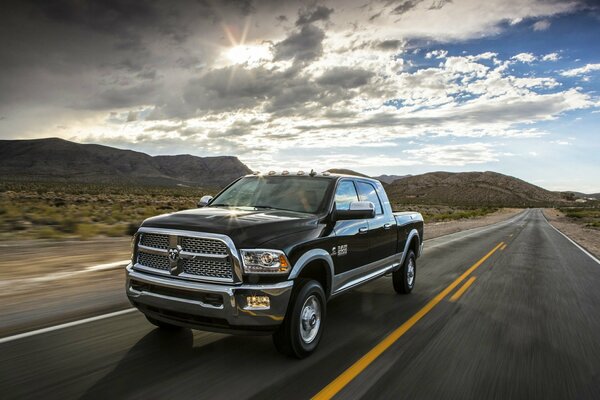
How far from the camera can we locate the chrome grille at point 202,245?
4094mm

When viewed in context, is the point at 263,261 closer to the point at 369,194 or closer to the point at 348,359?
the point at 348,359

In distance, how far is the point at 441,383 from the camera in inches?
162

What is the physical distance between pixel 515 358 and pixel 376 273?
221 centimetres

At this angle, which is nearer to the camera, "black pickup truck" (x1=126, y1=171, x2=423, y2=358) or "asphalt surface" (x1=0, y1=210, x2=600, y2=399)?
"asphalt surface" (x1=0, y1=210, x2=600, y2=399)

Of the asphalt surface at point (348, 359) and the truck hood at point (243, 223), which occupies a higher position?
the truck hood at point (243, 223)

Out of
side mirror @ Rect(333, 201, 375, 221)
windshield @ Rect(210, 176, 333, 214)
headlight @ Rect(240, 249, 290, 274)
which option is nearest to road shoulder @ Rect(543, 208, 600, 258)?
side mirror @ Rect(333, 201, 375, 221)

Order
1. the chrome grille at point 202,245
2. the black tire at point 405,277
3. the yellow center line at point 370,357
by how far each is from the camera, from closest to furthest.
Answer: the yellow center line at point 370,357, the chrome grille at point 202,245, the black tire at point 405,277

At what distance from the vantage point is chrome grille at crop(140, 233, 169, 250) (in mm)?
4367

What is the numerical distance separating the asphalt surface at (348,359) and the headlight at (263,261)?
96 centimetres

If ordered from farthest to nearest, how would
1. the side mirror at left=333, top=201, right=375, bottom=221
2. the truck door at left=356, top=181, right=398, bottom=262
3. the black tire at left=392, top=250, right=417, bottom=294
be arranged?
the black tire at left=392, top=250, right=417, bottom=294 → the truck door at left=356, top=181, right=398, bottom=262 → the side mirror at left=333, top=201, right=375, bottom=221

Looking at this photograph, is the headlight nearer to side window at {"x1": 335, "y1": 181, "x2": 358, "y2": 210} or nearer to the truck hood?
the truck hood

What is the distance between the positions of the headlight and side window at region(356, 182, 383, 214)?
252 centimetres

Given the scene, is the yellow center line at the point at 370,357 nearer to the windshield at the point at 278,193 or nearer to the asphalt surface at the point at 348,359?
the asphalt surface at the point at 348,359

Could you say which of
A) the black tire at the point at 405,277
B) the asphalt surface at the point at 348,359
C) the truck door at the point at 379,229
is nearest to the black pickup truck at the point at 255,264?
the asphalt surface at the point at 348,359
